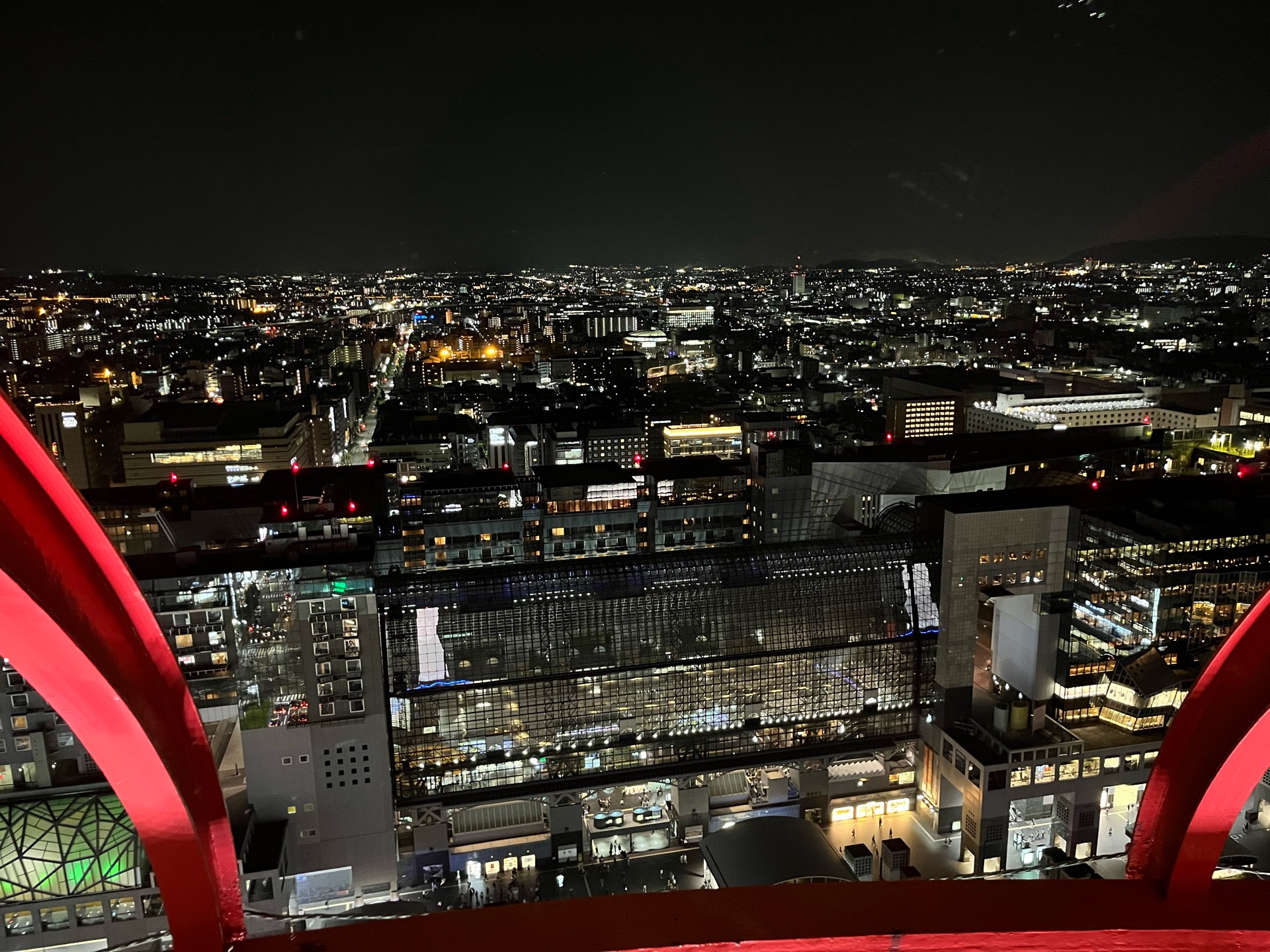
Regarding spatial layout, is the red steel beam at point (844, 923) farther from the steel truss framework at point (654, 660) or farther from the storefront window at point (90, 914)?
the steel truss framework at point (654, 660)

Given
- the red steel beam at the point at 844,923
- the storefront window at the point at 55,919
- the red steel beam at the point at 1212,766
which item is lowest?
the storefront window at the point at 55,919

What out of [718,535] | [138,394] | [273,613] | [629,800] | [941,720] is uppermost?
[138,394]

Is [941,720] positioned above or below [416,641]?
below

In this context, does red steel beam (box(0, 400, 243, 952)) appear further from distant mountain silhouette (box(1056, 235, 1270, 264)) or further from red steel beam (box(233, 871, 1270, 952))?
distant mountain silhouette (box(1056, 235, 1270, 264))

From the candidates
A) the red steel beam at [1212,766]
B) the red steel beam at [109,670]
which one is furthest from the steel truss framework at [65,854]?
the red steel beam at [1212,766]

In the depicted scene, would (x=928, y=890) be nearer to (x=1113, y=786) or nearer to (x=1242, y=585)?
(x=1113, y=786)

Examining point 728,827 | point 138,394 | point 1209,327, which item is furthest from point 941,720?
point 1209,327

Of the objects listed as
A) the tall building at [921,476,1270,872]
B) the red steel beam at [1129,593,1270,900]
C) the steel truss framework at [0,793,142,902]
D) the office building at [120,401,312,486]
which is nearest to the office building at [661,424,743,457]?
the office building at [120,401,312,486]
